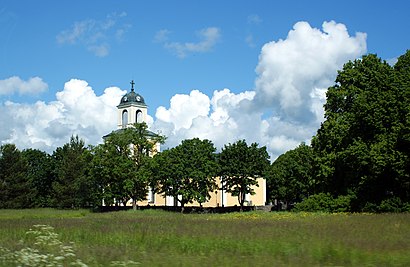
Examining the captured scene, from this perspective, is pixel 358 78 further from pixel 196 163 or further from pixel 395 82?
pixel 196 163

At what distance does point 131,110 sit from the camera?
11306cm

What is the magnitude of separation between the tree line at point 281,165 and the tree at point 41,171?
199 millimetres

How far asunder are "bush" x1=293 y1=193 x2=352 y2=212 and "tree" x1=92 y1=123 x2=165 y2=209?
3383 centimetres

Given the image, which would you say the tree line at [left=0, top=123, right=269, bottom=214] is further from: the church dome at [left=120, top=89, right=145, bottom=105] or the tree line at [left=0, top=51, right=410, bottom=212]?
the church dome at [left=120, top=89, right=145, bottom=105]

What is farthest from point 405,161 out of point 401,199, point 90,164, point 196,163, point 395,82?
point 90,164

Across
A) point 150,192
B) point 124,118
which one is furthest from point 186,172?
point 124,118

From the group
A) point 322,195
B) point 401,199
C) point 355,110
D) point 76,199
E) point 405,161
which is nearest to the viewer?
point 405,161

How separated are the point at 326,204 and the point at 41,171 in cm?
7417

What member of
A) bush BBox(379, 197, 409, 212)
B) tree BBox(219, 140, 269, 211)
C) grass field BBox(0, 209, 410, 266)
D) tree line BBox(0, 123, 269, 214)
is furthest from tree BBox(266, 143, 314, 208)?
grass field BBox(0, 209, 410, 266)

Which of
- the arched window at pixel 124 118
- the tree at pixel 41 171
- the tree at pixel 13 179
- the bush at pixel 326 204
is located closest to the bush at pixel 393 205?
the bush at pixel 326 204

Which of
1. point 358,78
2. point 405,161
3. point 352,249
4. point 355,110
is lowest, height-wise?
point 352,249

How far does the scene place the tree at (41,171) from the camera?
11031 cm

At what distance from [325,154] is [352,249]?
40.1 metres

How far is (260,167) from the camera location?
88562 mm
